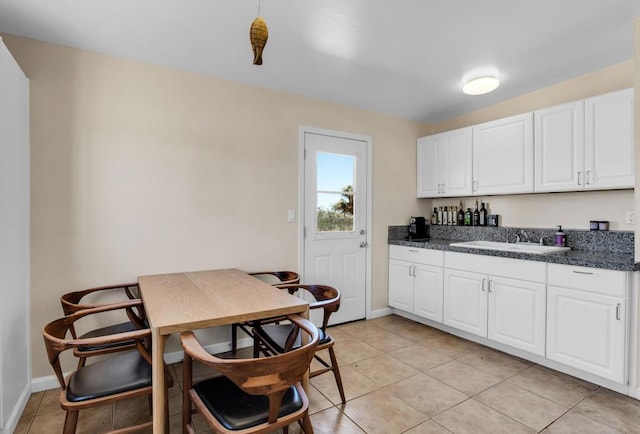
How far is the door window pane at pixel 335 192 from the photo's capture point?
3521mm

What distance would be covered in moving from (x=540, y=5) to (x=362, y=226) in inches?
96.5

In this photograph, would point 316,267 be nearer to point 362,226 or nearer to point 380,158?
point 362,226

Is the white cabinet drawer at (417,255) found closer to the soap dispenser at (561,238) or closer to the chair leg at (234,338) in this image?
the soap dispenser at (561,238)

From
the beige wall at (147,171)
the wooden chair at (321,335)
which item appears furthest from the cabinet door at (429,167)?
the wooden chair at (321,335)

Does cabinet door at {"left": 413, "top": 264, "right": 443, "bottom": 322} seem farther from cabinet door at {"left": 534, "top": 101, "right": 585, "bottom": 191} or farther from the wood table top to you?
the wood table top

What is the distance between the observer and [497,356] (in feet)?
9.43

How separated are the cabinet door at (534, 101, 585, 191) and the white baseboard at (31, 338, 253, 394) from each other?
123 inches

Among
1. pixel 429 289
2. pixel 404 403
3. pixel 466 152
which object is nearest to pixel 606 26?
pixel 466 152

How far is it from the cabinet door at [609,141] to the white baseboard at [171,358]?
330cm

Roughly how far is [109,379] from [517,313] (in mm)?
2925

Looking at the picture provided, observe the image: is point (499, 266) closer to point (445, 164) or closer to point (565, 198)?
point (565, 198)

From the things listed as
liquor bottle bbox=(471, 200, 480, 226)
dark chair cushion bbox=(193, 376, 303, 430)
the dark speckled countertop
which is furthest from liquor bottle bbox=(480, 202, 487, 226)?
dark chair cushion bbox=(193, 376, 303, 430)

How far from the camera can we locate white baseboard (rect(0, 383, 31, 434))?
5.91ft

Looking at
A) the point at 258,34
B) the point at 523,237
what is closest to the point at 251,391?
the point at 258,34
